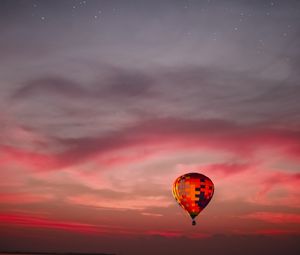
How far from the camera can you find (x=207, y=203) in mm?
110500

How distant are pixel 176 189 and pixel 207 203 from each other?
5349 millimetres

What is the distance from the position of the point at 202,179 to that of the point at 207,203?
4.05m

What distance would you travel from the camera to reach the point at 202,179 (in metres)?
109

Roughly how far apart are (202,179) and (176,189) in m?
4.30

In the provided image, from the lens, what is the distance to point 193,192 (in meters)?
109

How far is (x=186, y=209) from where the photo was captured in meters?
110

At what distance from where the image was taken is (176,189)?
10988 cm

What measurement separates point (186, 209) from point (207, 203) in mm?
3547

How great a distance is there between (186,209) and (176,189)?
342cm

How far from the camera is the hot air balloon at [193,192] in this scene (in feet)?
356

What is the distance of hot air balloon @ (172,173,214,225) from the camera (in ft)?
356
